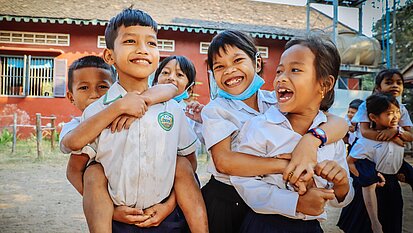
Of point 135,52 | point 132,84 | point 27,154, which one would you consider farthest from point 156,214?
point 27,154

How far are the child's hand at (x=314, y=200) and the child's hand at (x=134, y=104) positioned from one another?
698 mm

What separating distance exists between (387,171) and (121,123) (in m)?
2.46

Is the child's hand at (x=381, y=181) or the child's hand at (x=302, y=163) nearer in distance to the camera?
the child's hand at (x=302, y=163)

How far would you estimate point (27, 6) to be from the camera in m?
11.9

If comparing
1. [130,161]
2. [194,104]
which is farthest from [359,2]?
[130,161]

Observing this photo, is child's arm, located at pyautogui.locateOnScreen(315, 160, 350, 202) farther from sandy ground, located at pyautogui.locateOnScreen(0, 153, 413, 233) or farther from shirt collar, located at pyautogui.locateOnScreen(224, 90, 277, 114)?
sandy ground, located at pyautogui.locateOnScreen(0, 153, 413, 233)

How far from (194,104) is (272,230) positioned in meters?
0.94

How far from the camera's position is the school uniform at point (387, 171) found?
295cm

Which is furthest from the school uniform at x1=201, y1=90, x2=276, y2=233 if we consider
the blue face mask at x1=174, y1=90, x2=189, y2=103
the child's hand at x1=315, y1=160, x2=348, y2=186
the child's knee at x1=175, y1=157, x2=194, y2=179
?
the blue face mask at x1=174, y1=90, x2=189, y2=103

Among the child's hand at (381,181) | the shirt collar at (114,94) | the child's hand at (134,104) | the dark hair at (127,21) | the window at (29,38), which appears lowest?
the child's hand at (381,181)

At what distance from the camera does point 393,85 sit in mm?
3088

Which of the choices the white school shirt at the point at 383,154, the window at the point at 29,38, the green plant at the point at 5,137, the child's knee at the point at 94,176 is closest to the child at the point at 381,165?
the white school shirt at the point at 383,154

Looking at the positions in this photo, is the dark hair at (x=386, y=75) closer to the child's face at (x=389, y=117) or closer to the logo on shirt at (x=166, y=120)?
the child's face at (x=389, y=117)

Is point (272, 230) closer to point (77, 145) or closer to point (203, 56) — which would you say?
point (77, 145)
